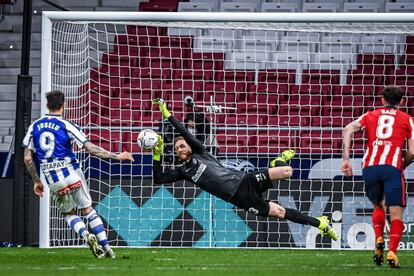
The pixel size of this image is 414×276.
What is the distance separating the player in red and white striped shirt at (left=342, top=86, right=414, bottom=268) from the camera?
34.3 feet

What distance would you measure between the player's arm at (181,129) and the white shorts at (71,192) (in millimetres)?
1318

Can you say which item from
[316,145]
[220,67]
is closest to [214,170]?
[316,145]

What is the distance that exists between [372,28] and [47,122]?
5470 mm

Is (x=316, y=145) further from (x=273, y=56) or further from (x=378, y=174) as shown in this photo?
(x=378, y=174)

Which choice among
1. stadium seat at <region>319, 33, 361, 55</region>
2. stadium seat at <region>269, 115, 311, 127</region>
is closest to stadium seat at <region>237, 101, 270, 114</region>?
stadium seat at <region>269, 115, 311, 127</region>

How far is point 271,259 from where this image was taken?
1203 cm

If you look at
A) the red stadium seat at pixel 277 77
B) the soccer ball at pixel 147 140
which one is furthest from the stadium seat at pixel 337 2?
the soccer ball at pixel 147 140

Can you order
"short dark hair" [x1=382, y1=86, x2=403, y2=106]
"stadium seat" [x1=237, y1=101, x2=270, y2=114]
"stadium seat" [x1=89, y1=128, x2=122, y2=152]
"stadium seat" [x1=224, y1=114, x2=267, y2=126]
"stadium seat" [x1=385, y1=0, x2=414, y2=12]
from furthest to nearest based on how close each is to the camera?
"stadium seat" [x1=385, y1=0, x2=414, y2=12] → "stadium seat" [x1=237, y1=101, x2=270, y2=114] → "stadium seat" [x1=224, y1=114, x2=267, y2=126] → "stadium seat" [x1=89, y1=128, x2=122, y2=152] → "short dark hair" [x1=382, y1=86, x2=403, y2=106]

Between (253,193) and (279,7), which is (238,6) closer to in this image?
(279,7)

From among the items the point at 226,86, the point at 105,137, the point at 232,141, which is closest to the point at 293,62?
the point at 226,86

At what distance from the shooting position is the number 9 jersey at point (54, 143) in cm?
1175

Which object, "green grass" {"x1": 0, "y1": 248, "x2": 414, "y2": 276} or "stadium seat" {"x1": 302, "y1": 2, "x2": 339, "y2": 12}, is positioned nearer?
"green grass" {"x1": 0, "y1": 248, "x2": 414, "y2": 276}

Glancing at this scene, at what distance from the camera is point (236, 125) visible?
1595cm

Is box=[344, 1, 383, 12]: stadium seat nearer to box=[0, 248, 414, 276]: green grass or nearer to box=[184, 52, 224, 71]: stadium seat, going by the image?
box=[184, 52, 224, 71]: stadium seat
